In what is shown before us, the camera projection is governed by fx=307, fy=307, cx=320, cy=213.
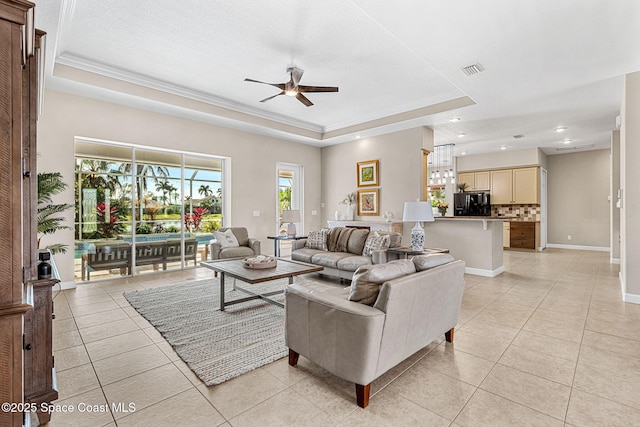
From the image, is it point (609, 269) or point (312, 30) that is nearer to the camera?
point (312, 30)

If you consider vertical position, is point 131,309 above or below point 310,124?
below

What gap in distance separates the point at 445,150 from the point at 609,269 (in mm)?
4316

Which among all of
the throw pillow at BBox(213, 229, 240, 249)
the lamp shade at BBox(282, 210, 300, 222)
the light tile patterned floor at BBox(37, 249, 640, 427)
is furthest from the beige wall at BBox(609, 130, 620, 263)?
the throw pillow at BBox(213, 229, 240, 249)

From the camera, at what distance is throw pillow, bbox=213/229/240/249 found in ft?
17.3

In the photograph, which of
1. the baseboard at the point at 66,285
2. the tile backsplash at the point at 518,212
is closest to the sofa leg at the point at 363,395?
the baseboard at the point at 66,285

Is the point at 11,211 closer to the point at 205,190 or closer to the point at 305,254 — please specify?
the point at 305,254

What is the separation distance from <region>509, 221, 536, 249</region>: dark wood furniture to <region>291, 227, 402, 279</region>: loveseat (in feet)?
19.1

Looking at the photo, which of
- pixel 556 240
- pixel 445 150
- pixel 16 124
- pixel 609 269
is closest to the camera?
pixel 16 124

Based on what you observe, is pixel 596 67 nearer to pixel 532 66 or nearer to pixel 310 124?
pixel 532 66

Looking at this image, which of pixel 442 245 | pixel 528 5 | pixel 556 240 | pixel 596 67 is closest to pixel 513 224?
pixel 556 240

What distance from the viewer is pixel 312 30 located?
3.25m

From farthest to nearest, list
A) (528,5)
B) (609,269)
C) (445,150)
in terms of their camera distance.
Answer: (445,150)
(609,269)
(528,5)

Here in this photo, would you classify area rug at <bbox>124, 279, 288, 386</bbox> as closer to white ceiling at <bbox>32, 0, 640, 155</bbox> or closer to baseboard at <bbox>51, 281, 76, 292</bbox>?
baseboard at <bbox>51, 281, 76, 292</bbox>

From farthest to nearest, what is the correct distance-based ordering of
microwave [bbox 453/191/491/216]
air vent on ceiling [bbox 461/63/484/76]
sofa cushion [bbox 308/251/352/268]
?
1. microwave [bbox 453/191/491/216]
2. sofa cushion [bbox 308/251/352/268]
3. air vent on ceiling [bbox 461/63/484/76]
